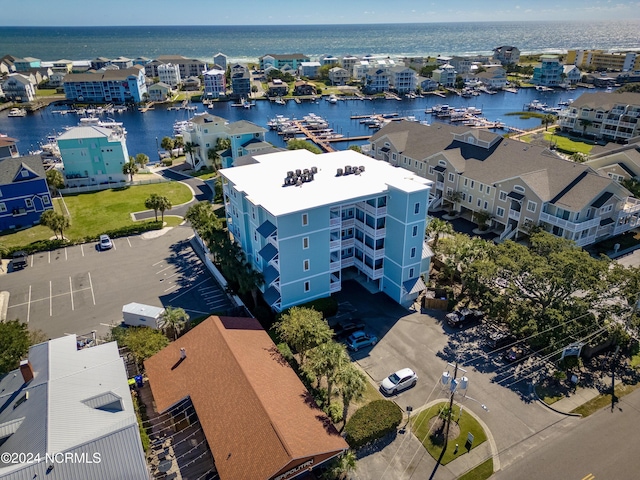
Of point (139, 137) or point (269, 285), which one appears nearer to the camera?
point (269, 285)

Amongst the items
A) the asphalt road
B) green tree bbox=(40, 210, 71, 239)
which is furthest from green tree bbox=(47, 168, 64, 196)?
the asphalt road

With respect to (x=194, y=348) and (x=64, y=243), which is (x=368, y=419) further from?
(x=64, y=243)

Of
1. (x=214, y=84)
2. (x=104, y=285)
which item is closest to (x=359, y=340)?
(x=104, y=285)

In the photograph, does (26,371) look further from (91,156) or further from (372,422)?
(91,156)

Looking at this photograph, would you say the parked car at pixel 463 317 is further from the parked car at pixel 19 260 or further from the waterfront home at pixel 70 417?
the parked car at pixel 19 260

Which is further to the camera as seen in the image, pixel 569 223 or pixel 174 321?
pixel 569 223

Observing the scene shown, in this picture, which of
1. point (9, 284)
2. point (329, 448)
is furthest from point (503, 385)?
point (9, 284)

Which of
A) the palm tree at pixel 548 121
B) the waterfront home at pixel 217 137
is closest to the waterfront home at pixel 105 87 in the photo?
the waterfront home at pixel 217 137
